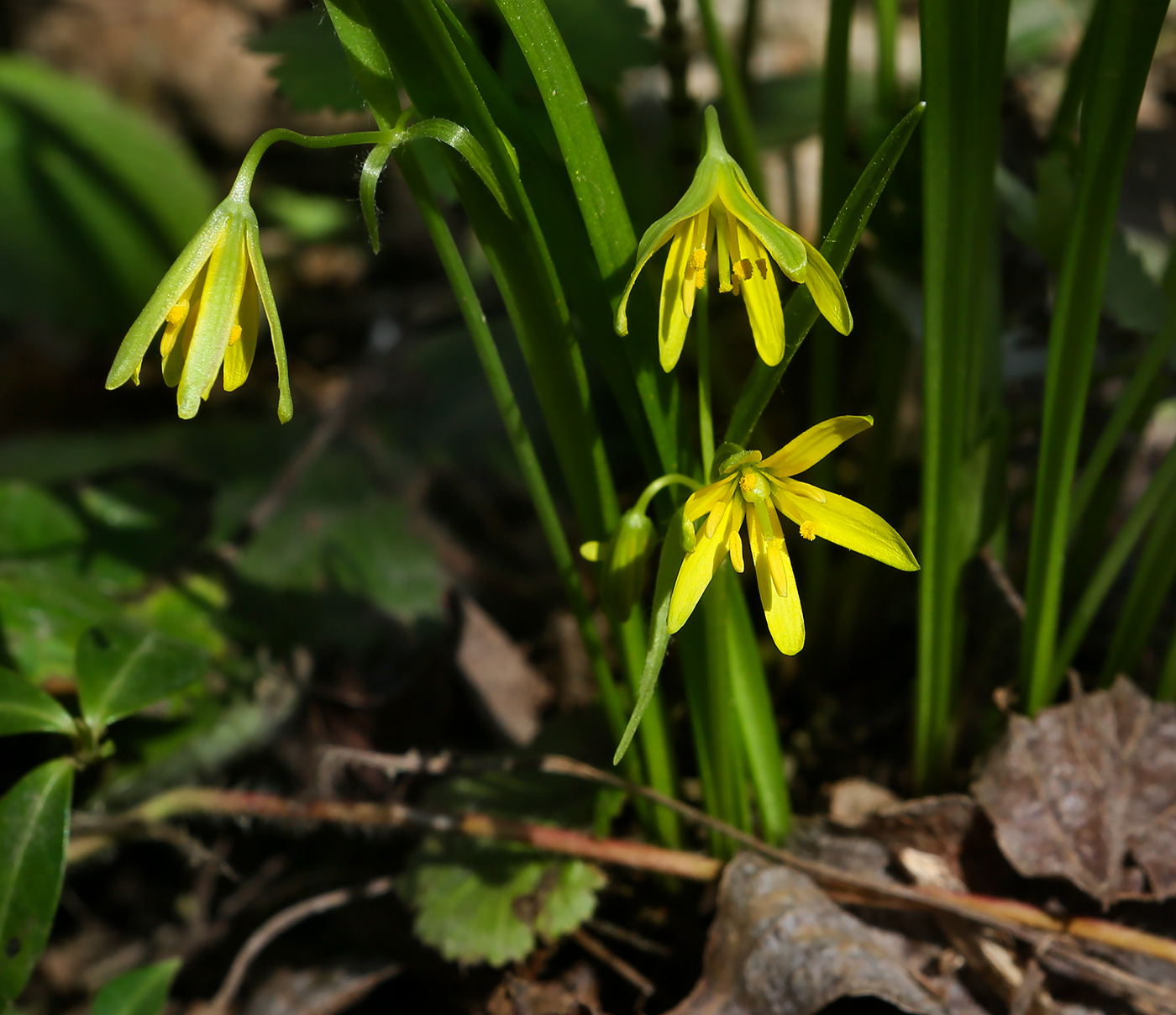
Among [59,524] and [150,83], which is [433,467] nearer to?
[59,524]

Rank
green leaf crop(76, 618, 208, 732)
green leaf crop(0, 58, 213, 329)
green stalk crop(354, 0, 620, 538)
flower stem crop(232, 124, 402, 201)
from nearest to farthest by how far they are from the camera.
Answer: flower stem crop(232, 124, 402, 201) < green stalk crop(354, 0, 620, 538) < green leaf crop(76, 618, 208, 732) < green leaf crop(0, 58, 213, 329)

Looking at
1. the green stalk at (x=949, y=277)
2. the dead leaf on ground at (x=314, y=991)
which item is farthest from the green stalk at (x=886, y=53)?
the dead leaf on ground at (x=314, y=991)

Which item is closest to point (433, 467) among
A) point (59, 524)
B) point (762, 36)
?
point (59, 524)

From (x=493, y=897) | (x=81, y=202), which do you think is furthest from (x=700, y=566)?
(x=81, y=202)

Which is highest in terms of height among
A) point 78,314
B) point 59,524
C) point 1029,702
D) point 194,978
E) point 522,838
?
point 78,314

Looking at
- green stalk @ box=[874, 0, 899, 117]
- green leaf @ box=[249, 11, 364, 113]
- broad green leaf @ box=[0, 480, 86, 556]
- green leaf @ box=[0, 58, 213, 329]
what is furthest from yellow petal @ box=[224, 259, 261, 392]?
green leaf @ box=[0, 58, 213, 329]

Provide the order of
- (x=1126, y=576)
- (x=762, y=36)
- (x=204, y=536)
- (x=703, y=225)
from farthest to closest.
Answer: (x=762, y=36) < (x=204, y=536) < (x=1126, y=576) < (x=703, y=225)

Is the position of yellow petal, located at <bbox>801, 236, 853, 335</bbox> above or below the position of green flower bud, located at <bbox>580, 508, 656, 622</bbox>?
above

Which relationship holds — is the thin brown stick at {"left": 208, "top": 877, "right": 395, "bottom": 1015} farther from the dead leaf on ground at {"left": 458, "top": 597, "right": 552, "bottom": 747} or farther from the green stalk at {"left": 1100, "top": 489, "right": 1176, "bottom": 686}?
the green stalk at {"left": 1100, "top": 489, "right": 1176, "bottom": 686}
